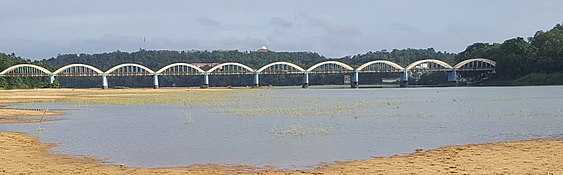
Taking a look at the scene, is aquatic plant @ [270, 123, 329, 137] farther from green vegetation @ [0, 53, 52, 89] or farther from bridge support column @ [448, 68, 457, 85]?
bridge support column @ [448, 68, 457, 85]

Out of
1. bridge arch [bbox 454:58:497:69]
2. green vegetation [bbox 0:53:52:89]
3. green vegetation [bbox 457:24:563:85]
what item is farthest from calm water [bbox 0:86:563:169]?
bridge arch [bbox 454:58:497:69]

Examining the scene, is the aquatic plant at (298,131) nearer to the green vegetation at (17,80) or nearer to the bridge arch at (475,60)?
the green vegetation at (17,80)

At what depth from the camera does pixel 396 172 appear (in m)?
16.3

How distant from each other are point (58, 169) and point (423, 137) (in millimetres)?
14192

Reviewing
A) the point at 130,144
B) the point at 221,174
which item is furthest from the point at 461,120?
the point at 221,174

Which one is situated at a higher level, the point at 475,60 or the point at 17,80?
the point at 475,60

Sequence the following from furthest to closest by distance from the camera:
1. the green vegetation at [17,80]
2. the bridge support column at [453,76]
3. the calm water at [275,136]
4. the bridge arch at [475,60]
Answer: the bridge support column at [453,76], the bridge arch at [475,60], the green vegetation at [17,80], the calm water at [275,136]

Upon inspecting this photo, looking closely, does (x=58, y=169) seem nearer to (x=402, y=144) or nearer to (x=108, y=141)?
(x=108, y=141)

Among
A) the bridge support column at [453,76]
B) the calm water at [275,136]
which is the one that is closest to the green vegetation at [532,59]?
the bridge support column at [453,76]

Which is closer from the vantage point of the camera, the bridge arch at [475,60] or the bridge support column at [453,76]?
the bridge arch at [475,60]

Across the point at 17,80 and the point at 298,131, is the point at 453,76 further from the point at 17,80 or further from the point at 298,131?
the point at 298,131

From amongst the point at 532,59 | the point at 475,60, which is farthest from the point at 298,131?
the point at 475,60

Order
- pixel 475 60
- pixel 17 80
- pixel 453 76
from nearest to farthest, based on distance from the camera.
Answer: pixel 17 80, pixel 475 60, pixel 453 76

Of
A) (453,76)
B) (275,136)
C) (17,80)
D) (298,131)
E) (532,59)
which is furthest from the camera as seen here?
(453,76)
